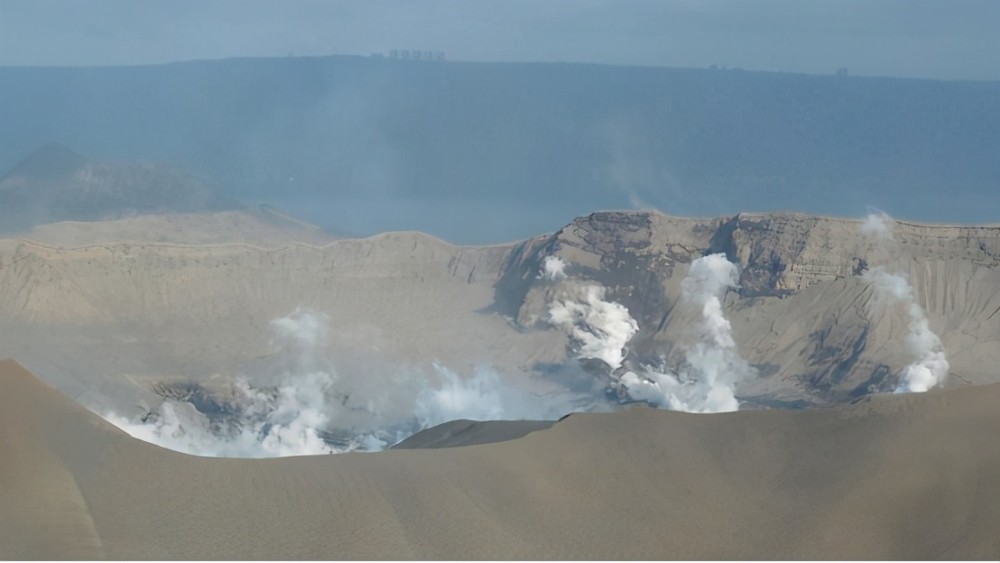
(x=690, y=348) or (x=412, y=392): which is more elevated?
(x=690, y=348)

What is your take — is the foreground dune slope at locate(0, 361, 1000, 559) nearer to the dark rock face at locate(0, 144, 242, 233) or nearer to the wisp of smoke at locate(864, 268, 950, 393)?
the wisp of smoke at locate(864, 268, 950, 393)

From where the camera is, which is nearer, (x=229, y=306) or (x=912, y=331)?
(x=912, y=331)

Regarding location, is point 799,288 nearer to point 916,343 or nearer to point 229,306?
point 916,343

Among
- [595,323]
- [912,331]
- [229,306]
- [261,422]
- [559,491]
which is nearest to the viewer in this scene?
[559,491]

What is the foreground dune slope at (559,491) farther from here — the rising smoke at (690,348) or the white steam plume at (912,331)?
the rising smoke at (690,348)

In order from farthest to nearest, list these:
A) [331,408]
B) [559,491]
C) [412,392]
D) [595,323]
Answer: [595,323] → [412,392] → [331,408] → [559,491]

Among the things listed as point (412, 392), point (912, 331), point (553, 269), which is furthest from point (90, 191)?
point (912, 331)

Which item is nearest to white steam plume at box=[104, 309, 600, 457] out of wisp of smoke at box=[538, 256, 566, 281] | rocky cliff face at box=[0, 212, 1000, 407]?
rocky cliff face at box=[0, 212, 1000, 407]
